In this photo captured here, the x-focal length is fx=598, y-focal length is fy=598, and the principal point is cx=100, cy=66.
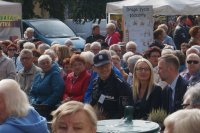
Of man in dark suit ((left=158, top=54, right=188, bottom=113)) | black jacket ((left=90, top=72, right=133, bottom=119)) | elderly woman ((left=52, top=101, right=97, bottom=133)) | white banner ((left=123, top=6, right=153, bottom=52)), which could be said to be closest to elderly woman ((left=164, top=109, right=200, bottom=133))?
elderly woman ((left=52, top=101, right=97, bottom=133))

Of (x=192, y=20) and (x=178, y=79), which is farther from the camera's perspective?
(x=192, y=20)

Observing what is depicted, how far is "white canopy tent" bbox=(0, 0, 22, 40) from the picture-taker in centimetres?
1811

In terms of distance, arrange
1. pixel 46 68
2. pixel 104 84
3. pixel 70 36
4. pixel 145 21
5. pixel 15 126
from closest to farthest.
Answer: pixel 15 126 < pixel 104 84 < pixel 46 68 < pixel 145 21 < pixel 70 36

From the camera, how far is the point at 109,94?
7641 millimetres

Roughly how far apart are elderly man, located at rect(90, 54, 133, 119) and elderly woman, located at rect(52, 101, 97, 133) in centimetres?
339

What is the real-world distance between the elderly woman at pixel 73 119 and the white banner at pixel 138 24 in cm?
1118

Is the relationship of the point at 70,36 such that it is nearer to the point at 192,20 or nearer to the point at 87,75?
the point at 192,20

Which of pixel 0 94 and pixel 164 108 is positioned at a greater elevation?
pixel 0 94

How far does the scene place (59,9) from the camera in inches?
1154

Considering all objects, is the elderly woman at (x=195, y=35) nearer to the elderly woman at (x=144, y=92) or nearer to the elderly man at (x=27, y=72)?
the elderly man at (x=27, y=72)

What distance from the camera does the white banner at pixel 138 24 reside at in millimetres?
15117

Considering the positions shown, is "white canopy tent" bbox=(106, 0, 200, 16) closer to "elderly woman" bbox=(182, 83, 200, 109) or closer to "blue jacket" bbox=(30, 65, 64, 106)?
"blue jacket" bbox=(30, 65, 64, 106)

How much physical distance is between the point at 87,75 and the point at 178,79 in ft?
8.12

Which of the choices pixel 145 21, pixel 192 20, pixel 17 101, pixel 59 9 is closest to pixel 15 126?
pixel 17 101
